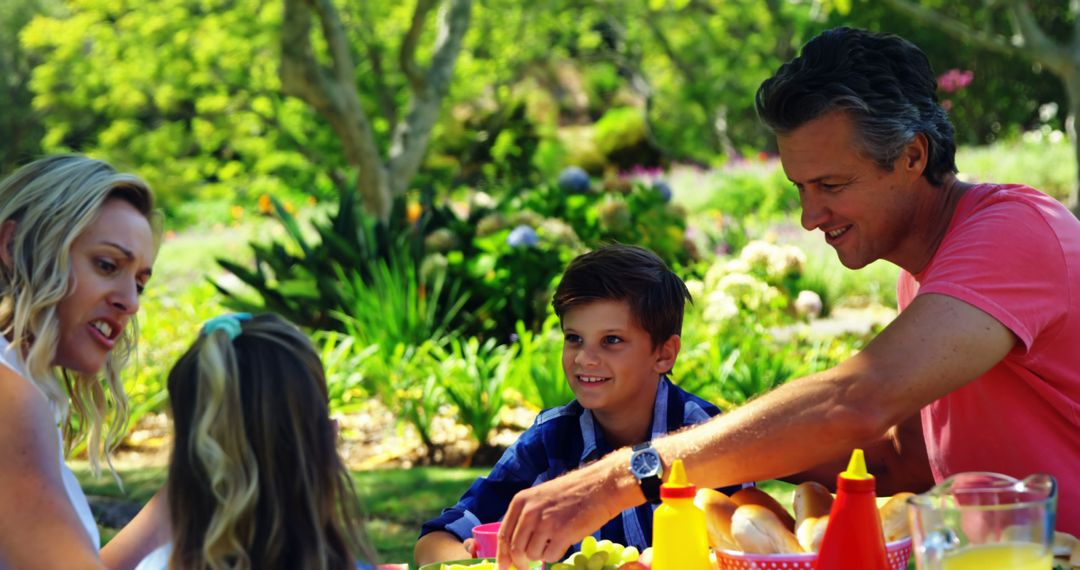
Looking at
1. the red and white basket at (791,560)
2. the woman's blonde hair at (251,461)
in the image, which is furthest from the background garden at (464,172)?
the red and white basket at (791,560)

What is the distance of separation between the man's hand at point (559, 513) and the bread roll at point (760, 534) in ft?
0.60

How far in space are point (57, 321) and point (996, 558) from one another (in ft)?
5.30

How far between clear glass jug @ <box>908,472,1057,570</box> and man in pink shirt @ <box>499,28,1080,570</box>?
14.1 inches

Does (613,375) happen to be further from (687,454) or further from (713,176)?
(713,176)

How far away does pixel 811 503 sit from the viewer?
7.23 feet

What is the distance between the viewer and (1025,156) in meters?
14.5

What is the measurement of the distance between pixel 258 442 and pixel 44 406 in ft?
1.41

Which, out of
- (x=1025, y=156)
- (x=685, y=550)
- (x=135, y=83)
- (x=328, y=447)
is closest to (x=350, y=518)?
(x=328, y=447)

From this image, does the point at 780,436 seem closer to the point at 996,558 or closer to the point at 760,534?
the point at 760,534

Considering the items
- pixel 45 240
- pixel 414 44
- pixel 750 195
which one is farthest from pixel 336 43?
pixel 45 240

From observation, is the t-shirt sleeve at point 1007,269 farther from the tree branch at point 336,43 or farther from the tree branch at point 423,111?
the tree branch at point 423,111

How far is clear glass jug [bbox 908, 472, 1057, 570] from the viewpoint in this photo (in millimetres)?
1742

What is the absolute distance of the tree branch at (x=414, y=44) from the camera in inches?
409

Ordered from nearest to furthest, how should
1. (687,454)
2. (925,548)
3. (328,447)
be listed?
(925,548), (328,447), (687,454)
